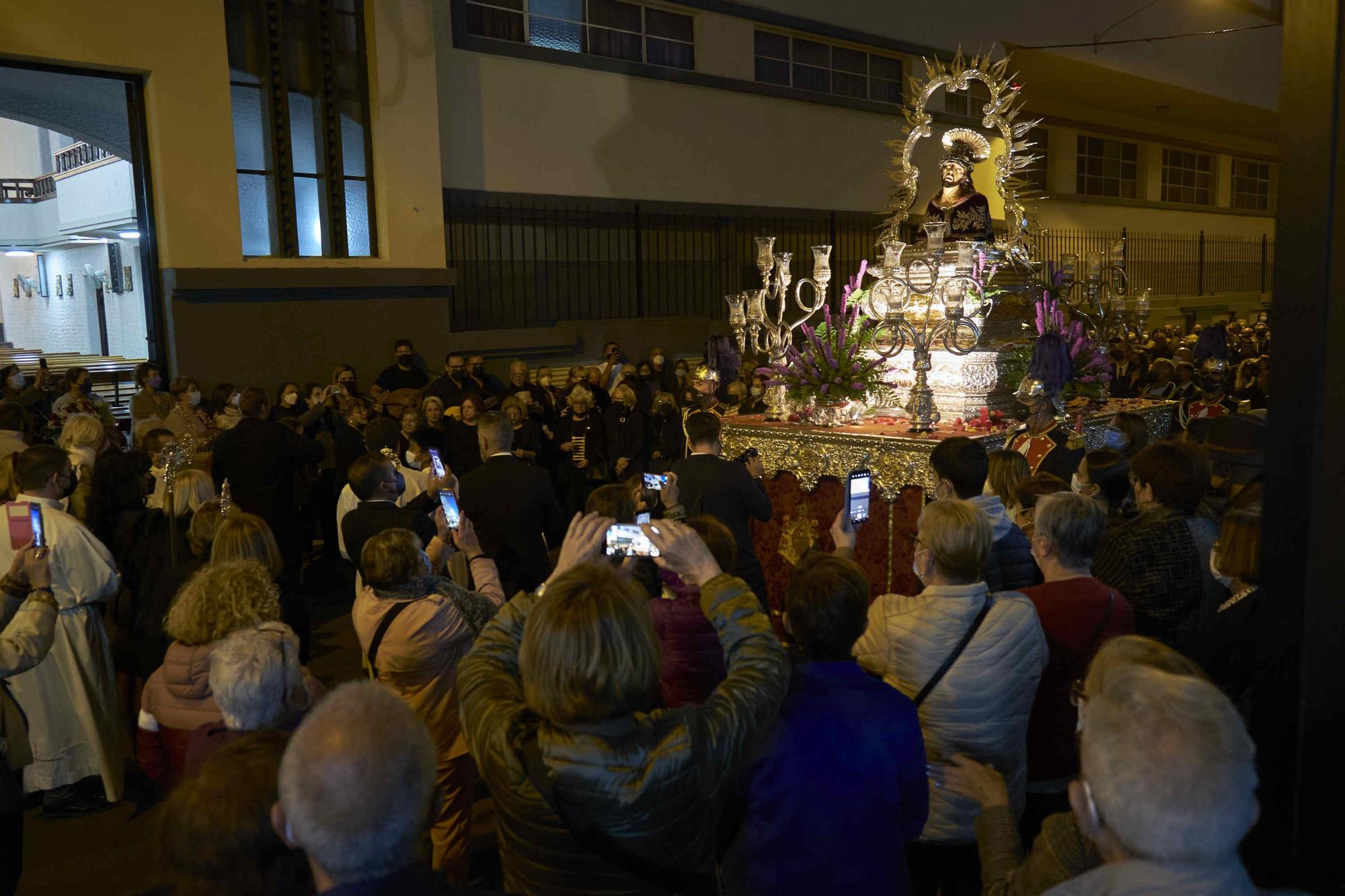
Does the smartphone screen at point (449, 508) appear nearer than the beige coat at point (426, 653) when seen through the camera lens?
No

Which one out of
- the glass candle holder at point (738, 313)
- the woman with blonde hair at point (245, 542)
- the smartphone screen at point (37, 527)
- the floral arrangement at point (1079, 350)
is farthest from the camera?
the floral arrangement at point (1079, 350)

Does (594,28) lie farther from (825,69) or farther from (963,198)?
(963,198)

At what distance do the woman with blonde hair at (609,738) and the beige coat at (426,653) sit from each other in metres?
1.29

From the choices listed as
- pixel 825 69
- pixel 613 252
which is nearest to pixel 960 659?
pixel 613 252

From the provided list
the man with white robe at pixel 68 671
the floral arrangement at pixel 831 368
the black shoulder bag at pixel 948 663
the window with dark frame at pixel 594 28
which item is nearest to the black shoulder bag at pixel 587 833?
the black shoulder bag at pixel 948 663

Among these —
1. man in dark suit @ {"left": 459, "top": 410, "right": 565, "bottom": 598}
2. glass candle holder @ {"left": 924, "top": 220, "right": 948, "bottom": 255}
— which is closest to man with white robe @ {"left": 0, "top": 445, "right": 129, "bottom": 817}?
man in dark suit @ {"left": 459, "top": 410, "right": 565, "bottom": 598}

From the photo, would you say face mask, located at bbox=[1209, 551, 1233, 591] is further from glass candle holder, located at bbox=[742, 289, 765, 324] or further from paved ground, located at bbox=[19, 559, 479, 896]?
glass candle holder, located at bbox=[742, 289, 765, 324]

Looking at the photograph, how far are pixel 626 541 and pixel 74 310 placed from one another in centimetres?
2273

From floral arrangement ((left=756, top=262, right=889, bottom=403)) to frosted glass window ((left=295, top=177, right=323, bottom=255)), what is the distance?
7004 mm

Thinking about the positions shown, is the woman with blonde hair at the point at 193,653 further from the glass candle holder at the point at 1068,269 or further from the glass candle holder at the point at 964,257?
the glass candle holder at the point at 1068,269

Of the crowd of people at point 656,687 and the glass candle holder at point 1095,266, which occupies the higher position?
the glass candle holder at point 1095,266

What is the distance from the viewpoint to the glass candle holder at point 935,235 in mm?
6723

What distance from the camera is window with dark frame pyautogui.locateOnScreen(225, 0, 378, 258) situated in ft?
37.7

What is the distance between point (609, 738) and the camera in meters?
1.92
